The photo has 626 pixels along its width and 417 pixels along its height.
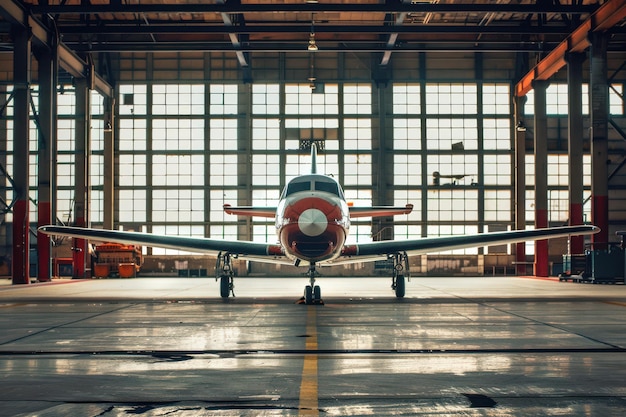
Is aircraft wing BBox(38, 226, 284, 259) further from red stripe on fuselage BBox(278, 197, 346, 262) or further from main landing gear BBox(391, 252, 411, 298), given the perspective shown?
main landing gear BBox(391, 252, 411, 298)

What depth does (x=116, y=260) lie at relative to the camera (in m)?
43.4

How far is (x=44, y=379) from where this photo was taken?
6.72 metres

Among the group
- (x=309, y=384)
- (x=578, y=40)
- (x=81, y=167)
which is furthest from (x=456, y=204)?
(x=309, y=384)

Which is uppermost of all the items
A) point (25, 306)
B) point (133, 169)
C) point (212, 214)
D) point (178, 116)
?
point (178, 116)

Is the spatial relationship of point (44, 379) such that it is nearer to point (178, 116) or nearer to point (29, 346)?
point (29, 346)

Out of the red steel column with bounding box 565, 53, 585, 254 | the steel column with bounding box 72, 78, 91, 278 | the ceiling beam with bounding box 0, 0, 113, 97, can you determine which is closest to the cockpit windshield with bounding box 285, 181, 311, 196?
the ceiling beam with bounding box 0, 0, 113, 97

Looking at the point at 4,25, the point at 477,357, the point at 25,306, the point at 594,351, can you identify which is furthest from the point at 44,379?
the point at 4,25

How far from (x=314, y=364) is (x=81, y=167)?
35.9m

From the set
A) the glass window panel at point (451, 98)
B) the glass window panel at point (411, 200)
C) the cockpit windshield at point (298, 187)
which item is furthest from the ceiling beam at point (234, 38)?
the cockpit windshield at point (298, 187)

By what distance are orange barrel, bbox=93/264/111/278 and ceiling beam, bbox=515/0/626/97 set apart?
26.3 metres

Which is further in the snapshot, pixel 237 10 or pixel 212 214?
pixel 212 214

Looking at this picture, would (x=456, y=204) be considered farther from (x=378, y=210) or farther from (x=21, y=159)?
(x=21, y=159)

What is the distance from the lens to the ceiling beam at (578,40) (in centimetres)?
2909

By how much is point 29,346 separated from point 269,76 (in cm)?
3830
